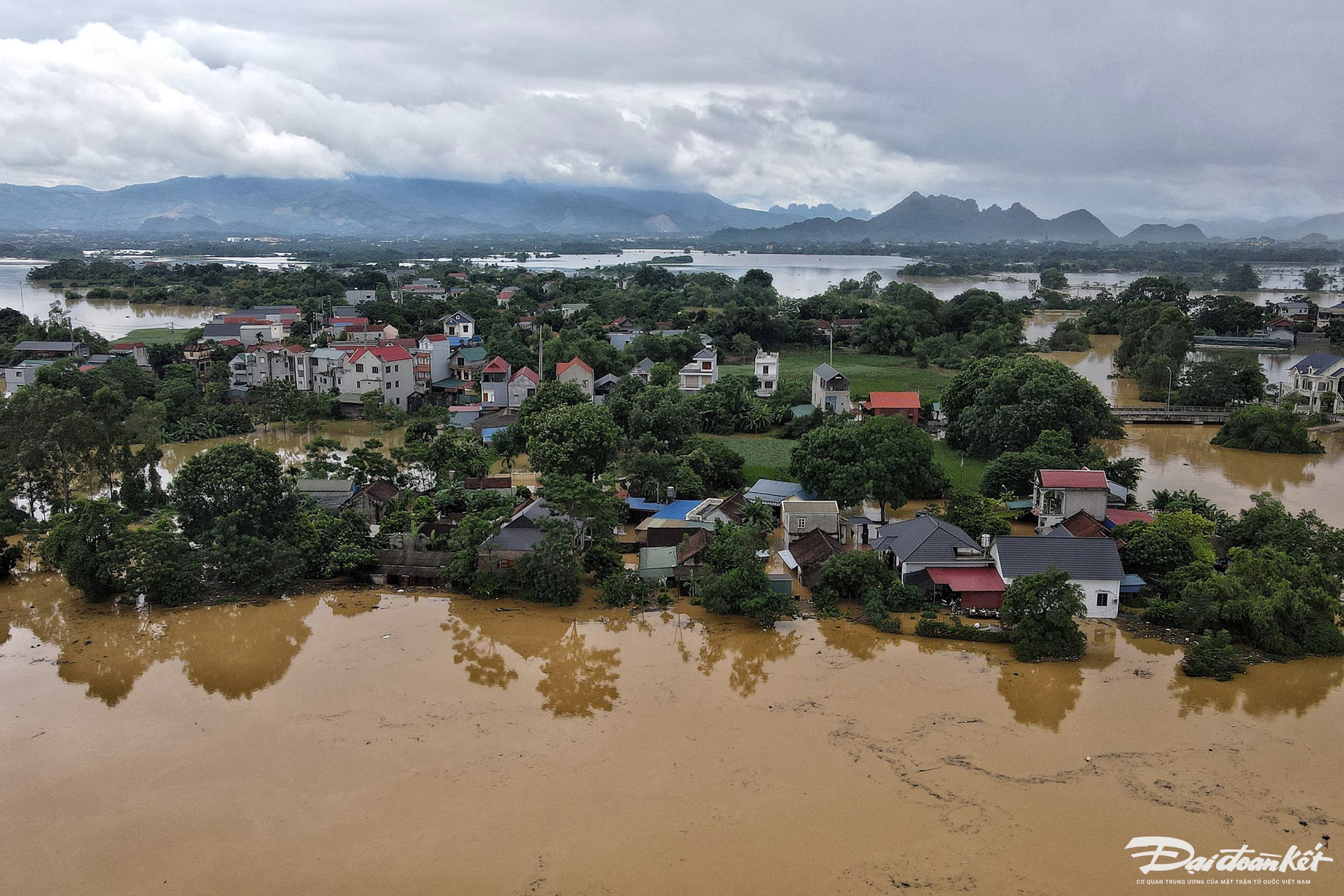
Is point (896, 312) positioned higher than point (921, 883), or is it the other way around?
point (896, 312)

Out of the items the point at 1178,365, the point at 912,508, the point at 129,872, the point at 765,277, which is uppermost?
the point at 765,277

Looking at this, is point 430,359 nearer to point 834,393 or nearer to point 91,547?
point 834,393

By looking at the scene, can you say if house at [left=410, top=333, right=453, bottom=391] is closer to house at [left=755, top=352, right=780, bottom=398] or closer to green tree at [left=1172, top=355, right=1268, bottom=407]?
house at [left=755, top=352, right=780, bottom=398]

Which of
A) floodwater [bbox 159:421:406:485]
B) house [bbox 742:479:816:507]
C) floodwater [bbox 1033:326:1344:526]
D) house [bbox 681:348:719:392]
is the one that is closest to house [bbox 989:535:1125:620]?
house [bbox 742:479:816:507]

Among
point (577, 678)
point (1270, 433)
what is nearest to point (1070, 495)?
point (577, 678)

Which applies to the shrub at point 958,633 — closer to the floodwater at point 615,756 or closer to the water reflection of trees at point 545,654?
the floodwater at point 615,756

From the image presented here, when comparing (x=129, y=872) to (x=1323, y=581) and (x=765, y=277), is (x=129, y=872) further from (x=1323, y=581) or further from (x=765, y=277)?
(x=765, y=277)

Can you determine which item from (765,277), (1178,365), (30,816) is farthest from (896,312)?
(30,816)
